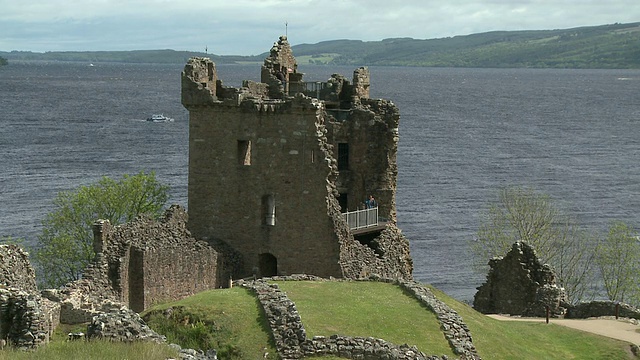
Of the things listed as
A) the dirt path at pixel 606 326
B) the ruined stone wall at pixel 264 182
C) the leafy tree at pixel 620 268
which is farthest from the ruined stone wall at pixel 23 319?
the leafy tree at pixel 620 268

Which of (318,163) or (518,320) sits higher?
(318,163)

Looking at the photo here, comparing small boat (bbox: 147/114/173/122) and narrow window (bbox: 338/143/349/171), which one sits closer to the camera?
narrow window (bbox: 338/143/349/171)

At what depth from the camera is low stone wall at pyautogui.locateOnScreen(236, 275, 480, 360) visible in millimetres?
35438

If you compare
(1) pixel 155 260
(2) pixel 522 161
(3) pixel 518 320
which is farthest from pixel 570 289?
(2) pixel 522 161

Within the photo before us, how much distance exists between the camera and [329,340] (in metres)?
35.9

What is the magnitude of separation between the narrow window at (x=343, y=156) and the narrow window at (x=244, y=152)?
757cm

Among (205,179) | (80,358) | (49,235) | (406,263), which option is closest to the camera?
(80,358)

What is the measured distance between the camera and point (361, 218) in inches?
2267

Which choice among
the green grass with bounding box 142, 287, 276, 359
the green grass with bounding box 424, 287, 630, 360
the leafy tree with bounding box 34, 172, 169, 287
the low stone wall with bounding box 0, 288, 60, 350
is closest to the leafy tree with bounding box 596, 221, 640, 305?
the green grass with bounding box 424, 287, 630, 360

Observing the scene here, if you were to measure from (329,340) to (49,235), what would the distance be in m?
39.5

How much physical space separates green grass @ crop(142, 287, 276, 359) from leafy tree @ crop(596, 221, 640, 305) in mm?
36000

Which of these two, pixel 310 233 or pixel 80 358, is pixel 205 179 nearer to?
pixel 310 233

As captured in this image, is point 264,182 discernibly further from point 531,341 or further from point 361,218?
point 531,341

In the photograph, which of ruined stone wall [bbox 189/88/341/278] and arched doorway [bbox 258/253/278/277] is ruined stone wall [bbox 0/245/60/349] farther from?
arched doorway [bbox 258/253/278/277]
